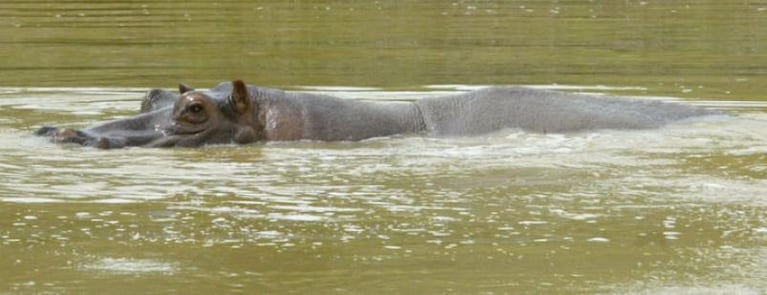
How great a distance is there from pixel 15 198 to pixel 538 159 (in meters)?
2.58

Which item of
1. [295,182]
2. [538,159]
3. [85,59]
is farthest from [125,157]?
[85,59]

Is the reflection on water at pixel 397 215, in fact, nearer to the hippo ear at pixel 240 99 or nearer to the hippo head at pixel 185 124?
the hippo head at pixel 185 124

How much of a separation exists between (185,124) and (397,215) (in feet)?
8.18

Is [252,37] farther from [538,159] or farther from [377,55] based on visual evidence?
[538,159]

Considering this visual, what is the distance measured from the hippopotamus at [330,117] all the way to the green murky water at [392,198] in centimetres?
18

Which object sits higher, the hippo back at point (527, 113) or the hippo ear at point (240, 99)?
the hippo ear at point (240, 99)

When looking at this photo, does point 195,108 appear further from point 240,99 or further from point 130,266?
point 130,266

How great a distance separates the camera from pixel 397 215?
20.9ft

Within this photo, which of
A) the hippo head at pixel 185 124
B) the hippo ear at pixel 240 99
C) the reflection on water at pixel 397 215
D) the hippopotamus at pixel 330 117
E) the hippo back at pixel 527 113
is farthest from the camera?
the hippo back at pixel 527 113

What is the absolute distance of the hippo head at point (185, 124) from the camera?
8.43 meters

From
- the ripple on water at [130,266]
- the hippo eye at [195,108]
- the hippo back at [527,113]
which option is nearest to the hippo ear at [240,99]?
the hippo eye at [195,108]

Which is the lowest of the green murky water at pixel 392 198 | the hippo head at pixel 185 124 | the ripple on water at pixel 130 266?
the green murky water at pixel 392 198

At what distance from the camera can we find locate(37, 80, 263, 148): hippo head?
843 cm

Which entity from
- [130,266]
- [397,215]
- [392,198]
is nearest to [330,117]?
[392,198]
